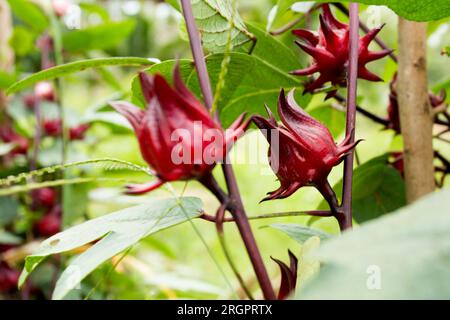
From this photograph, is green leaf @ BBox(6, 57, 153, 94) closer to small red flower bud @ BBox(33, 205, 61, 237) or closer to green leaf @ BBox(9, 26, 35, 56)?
Result: small red flower bud @ BBox(33, 205, 61, 237)

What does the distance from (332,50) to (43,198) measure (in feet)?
2.58

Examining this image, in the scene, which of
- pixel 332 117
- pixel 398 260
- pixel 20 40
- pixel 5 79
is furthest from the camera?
pixel 20 40

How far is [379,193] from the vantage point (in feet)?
2.03

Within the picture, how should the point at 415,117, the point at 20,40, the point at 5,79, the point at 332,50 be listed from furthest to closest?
1. the point at 20,40
2. the point at 5,79
3. the point at 415,117
4. the point at 332,50

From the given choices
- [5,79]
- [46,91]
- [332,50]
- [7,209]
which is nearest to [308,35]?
[332,50]

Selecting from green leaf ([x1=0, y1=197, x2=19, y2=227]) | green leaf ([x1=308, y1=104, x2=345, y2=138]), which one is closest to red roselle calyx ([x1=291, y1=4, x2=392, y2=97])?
green leaf ([x1=308, y1=104, x2=345, y2=138])

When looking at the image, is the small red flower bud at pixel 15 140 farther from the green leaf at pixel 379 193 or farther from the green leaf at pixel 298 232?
the green leaf at pixel 298 232

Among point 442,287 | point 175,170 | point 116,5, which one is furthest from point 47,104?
point 116,5

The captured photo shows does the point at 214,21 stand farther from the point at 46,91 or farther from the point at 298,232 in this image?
the point at 46,91

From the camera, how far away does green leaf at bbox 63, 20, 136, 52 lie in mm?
1089

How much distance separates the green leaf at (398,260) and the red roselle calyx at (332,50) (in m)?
0.26

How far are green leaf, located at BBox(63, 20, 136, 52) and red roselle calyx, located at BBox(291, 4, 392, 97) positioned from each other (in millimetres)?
704

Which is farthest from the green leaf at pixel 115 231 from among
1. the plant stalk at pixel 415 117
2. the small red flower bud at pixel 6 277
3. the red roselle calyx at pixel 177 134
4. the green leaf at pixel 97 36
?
the green leaf at pixel 97 36
